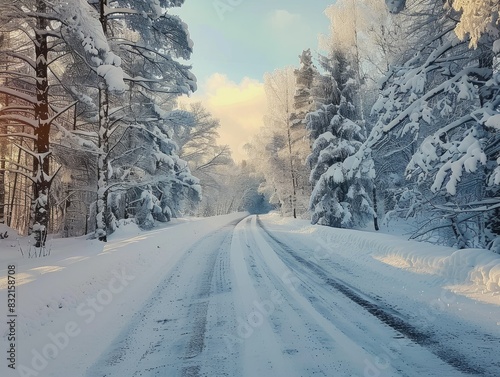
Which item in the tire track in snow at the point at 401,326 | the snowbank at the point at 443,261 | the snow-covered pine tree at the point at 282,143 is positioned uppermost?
the snow-covered pine tree at the point at 282,143

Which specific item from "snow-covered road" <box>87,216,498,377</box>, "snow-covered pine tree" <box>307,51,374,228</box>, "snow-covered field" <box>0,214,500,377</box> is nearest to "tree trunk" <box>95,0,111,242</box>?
"snow-covered field" <box>0,214,500,377</box>

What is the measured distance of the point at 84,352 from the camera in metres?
3.57

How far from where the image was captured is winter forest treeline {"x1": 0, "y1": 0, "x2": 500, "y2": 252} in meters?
6.54

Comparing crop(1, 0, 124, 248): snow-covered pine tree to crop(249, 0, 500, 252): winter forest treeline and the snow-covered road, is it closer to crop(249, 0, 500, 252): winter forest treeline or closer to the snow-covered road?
the snow-covered road

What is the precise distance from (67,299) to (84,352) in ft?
5.69

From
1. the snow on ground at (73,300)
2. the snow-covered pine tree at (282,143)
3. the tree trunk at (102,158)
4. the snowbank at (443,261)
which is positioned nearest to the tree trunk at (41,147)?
the snow on ground at (73,300)

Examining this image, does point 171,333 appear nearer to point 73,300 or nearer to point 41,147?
point 73,300

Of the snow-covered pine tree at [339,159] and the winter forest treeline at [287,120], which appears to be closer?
the winter forest treeline at [287,120]

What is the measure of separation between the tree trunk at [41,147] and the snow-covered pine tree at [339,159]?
43.4 feet

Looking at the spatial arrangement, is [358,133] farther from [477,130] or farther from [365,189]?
[477,130]

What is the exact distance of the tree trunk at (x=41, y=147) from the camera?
8.93 meters

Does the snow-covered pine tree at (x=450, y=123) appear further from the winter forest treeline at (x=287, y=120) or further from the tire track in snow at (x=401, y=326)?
the tire track in snow at (x=401, y=326)

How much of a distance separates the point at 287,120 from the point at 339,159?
9.81m

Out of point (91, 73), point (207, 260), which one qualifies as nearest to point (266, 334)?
point (207, 260)
